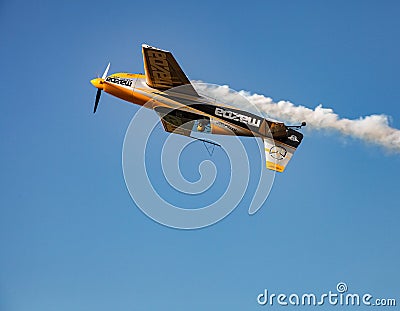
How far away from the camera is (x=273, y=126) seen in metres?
44.9

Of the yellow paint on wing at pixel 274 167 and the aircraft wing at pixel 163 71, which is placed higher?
the aircraft wing at pixel 163 71

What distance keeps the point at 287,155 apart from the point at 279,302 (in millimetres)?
13689

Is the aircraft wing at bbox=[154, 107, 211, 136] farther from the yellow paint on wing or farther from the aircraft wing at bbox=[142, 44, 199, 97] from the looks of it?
the yellow paint on wing

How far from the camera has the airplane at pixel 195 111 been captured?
44.3 m

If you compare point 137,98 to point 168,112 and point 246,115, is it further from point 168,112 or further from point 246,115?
point 246,115

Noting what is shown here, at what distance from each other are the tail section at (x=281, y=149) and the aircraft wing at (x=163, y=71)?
7.51m

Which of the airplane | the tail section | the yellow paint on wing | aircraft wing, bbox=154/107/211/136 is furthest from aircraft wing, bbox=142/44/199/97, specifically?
the yellow paint on wing

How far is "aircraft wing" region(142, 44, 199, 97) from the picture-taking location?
4291cm

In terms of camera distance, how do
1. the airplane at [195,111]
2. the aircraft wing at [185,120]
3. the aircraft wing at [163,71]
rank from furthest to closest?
the aircraft wing at [185,120], the airplane at [195,111], the aircraft wing at [163,71]

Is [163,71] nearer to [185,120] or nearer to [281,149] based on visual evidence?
[185,120]

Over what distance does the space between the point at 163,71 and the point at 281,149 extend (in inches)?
462

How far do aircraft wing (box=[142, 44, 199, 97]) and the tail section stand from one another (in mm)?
7506

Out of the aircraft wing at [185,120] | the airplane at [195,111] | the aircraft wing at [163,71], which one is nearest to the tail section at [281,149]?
the airplane at [195,111]

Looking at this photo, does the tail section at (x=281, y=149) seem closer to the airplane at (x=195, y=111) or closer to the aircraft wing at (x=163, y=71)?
the airplane at (x=195, y=111)
